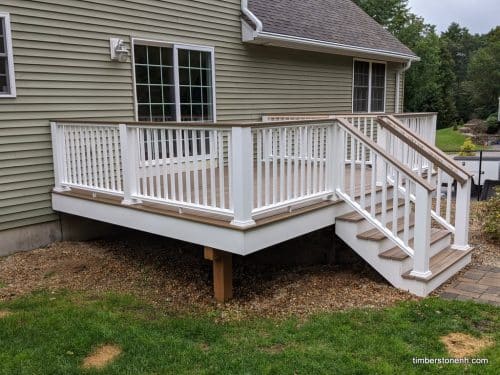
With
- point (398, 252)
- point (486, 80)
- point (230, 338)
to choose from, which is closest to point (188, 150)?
point (230, 338)

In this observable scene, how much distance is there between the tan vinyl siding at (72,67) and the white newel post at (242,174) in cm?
295

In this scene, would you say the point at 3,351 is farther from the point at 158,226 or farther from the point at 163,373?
the point at 158,226

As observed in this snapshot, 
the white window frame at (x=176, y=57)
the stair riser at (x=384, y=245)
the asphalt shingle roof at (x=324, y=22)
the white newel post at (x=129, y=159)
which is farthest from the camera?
the asphalt shingle roof at (x=324, y=22)

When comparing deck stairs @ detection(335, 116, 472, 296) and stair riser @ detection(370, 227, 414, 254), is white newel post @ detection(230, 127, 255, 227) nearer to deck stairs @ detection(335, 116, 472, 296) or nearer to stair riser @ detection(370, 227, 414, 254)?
deck stairs @ detection(335, 116, 472, 296)

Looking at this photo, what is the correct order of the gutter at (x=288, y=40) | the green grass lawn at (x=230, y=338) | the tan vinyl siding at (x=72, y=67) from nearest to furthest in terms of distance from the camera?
the green grass lawn at (x=230, y=338) < the tan vinyl siding at (x=72, y=67) < the gutter at (x=288, y=40)

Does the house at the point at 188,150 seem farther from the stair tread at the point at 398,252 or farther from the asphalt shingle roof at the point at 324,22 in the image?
the asphalt shingle roof at the point at 324,22

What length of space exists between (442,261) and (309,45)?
5.22 meters

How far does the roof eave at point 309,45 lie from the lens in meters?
8.12

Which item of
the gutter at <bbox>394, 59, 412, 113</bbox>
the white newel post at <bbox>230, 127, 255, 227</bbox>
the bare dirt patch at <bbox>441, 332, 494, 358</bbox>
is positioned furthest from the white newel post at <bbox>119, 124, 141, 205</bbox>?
the gutter at <bbox>394, 59, 412, 113</bbox>

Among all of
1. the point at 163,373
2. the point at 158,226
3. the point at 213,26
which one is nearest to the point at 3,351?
the point at 163,373

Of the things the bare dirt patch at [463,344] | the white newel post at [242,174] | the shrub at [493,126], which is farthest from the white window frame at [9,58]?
the shrub at [493,126]

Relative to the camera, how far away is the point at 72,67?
20.1 feet

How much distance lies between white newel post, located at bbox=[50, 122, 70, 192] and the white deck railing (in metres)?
0.01

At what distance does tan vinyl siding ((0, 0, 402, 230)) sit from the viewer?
5684 millimetres
